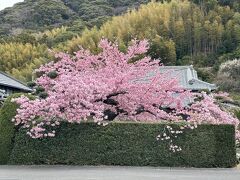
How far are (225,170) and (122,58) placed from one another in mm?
4753

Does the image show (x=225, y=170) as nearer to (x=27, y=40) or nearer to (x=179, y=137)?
(x=179, y=137)

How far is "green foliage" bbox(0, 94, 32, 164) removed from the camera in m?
13.8

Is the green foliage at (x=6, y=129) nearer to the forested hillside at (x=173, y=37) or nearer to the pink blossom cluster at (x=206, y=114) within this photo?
the pink blossom cluster at (x=206, y=114)

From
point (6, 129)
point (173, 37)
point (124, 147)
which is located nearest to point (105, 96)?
point (124, 147)

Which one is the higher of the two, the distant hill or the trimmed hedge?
the trimmed hedge

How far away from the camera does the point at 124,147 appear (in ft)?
44.7

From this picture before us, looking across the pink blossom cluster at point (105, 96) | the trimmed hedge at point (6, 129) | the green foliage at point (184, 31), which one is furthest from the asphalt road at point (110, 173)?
the green foliage at point (184, 31)

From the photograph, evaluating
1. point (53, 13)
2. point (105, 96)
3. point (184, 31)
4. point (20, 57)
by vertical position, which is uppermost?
point (105, 96)

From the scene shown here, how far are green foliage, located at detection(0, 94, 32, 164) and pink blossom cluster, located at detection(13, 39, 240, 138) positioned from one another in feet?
1.03

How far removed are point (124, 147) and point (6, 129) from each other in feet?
11.6

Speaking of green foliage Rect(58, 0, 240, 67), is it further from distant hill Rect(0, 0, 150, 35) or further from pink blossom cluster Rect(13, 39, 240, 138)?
pink blossom cluster Rect(13, 39, 240, 138)

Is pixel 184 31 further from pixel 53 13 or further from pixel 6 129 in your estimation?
pixel 53 13

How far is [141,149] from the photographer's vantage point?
13.6m

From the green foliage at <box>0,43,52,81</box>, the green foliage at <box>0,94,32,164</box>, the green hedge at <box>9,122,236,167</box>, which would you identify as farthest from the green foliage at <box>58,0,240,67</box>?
the green hedge at <box>9,122,236,167</box>
